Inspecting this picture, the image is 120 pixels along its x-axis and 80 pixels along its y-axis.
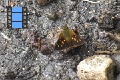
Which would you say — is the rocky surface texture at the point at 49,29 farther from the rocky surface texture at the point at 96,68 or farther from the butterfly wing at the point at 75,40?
the rocky surface texture at the point at 96,68

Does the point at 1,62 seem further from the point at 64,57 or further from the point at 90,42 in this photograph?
the point at 90,42
